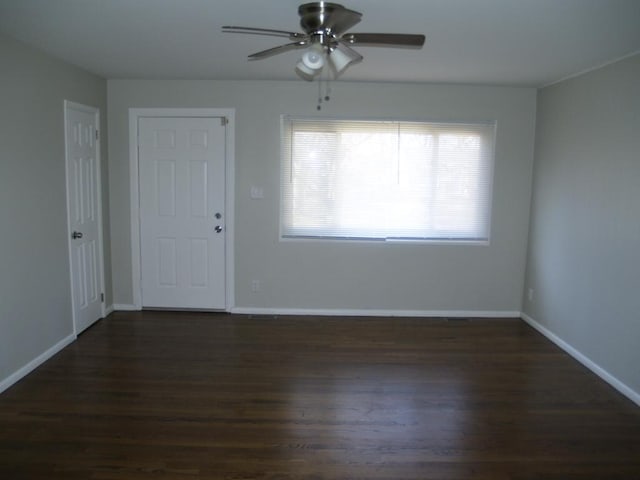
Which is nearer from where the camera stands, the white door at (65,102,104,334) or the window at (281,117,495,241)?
the white door at (65,102,104,334)

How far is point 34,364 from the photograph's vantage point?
357cm

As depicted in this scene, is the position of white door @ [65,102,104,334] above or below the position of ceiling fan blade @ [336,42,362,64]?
below

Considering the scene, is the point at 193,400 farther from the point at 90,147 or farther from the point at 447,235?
the point at 447,235

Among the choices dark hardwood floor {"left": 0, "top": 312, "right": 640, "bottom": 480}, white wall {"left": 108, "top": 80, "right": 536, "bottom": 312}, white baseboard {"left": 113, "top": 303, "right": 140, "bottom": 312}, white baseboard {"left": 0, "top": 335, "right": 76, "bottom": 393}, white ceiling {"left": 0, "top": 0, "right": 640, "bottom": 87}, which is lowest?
dark hardwood floor {"left": 0, "top": 312, "right": 640, "bottom": 480}

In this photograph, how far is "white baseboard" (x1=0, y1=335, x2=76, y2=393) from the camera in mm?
3238

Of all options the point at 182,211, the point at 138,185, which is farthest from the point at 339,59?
the point at 138,185

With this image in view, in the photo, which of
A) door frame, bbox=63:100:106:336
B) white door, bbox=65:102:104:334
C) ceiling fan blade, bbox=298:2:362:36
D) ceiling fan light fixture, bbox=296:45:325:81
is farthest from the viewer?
white door, bbox=65:102:104:334

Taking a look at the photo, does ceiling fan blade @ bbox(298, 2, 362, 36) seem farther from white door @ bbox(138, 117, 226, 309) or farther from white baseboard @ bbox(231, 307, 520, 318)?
white baseboard @ bbox(231, 307, 520, 318)

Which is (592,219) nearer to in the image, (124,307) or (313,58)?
(313,58)

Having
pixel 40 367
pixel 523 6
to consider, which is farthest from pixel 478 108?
pixel 40 367

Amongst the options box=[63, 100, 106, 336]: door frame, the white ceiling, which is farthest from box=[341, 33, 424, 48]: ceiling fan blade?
box=[63, 100, 106, 336]: door frame

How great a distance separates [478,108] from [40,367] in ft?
15.2

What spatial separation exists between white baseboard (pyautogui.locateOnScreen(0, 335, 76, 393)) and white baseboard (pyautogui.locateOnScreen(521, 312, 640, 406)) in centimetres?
439

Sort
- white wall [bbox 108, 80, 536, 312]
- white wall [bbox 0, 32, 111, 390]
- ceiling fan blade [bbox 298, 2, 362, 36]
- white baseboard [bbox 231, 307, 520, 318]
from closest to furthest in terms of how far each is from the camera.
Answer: ceiling fan blade [bbox 298, 2, 362, 36]
white wall [bbox 0, 32, 111, 390]
white wall [bbox 108, 80, 536, 312]
white baseboard [bbox 231, 307, 520, 318]
